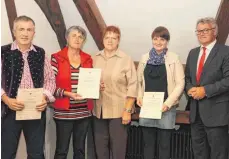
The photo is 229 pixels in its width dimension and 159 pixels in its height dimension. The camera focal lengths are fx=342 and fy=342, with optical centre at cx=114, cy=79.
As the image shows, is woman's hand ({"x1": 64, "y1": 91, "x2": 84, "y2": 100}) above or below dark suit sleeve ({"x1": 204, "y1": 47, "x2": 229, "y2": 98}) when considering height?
below

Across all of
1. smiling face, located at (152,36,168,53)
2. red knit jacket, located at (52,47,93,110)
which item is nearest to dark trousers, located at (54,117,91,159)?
red knit jacket, located at (52,47,93,110)

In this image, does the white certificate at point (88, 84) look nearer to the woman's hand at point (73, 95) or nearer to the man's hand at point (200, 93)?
the woman's hand at point (73, 95)

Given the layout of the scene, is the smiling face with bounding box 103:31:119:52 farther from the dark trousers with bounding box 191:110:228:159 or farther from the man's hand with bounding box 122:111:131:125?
the dark trousers with bounding box 191:110:228:159

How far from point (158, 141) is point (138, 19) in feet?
3.90

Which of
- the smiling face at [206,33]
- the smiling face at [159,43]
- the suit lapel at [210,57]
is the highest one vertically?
the smiling face at [206,33]

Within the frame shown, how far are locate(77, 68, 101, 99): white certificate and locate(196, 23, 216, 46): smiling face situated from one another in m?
0.81

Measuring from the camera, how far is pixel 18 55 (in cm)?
233

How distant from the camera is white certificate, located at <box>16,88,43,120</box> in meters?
2.31

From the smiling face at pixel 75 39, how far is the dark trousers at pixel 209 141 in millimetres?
1052

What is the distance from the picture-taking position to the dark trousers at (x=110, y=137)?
2.73 meters

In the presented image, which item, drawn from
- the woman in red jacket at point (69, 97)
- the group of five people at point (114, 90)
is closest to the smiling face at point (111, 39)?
the group of five people at point (114, 90)

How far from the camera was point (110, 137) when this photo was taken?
2764 millimetres

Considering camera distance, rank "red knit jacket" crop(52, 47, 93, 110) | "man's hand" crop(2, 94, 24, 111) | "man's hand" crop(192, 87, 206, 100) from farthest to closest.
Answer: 1. "red knit jacket" crop(52, 47, 93, 110)
2. "man's hand" crop(192, 87, 206, 100)
3. "man's hand" crop(2, 94, 24, 111)

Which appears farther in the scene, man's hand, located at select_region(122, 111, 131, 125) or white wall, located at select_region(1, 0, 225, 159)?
white wall, located at select_region(1, 0, 225, 159)
